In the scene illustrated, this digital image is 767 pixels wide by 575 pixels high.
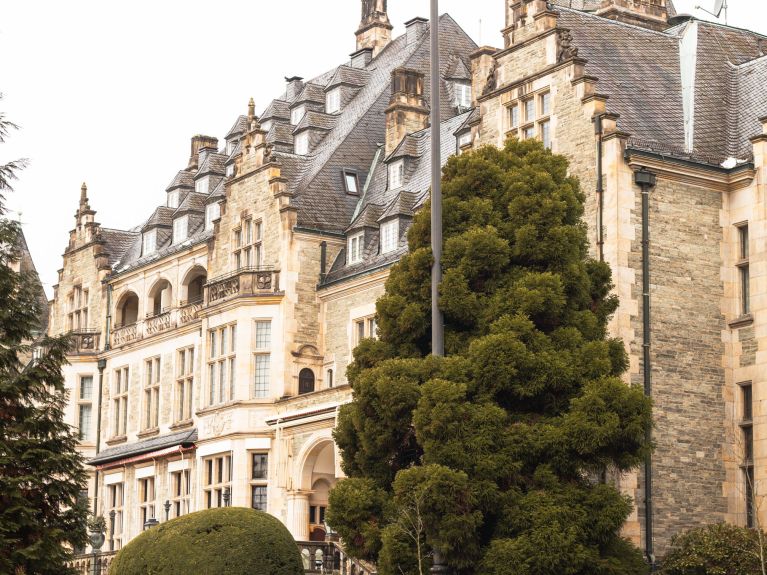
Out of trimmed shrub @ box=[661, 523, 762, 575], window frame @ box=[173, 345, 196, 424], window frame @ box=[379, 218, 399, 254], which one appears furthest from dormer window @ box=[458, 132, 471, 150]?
trimmed shrub @ box=[661, 523, 762, 575]

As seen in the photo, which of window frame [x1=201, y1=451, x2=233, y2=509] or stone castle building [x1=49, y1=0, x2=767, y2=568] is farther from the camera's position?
window frame [x1=201, y1=451, x2=233, y2=509]

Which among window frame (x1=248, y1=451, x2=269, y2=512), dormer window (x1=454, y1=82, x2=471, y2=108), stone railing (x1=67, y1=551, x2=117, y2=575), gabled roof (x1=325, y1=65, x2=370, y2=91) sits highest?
gabled roof (x1=325, y1=65, x2=370, y2=91)

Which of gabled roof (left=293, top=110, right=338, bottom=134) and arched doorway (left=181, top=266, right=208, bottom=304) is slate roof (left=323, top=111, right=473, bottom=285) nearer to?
gabled roof (left=293, top=110, right=338, bottom=134)

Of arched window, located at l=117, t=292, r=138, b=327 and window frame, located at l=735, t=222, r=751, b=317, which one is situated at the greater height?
arched window, located at l=117, t=292, r=138, b=327

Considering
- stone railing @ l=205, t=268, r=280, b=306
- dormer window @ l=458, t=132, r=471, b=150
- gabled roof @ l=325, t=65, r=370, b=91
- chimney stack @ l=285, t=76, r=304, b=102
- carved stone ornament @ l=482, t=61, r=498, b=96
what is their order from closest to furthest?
carved stone ornament @ l=482, t=61, r=498, b=96 < dormer window @ l=458, t=132, r=471, b=150 < stone railing @ l=205, t=268, r=280, b=306 < gabled roof @ l=325, t=65, r=370, b=91 < chimney stack @ l=285, t=76, r=304, b=102

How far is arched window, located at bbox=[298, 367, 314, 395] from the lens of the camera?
161ft

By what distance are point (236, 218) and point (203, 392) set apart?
212 inches

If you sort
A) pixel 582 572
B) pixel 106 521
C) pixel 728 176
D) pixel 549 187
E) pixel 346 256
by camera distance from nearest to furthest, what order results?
1. pixel 582 572
2. pixel 549 187
3. pixel 728 176
4. pixel 346 256
5. pixel 106 521

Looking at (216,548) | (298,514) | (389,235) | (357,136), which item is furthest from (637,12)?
(216,548)

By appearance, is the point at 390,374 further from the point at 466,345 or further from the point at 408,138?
the point at 408,138

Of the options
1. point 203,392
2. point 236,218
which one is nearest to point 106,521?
point 203,392

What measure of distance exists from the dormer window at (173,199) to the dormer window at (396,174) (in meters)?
12.7

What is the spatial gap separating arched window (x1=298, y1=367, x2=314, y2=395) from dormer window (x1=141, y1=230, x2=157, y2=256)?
1213 centimetres

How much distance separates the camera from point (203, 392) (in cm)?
5062
